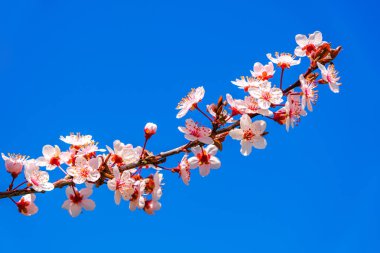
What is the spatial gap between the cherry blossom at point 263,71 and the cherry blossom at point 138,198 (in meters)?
1.41

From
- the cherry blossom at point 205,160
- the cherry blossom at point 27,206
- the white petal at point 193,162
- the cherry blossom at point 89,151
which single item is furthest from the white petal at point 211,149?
the cherry blossom at point 27,206

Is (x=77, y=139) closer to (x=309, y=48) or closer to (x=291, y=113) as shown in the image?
(x=291, y=113)

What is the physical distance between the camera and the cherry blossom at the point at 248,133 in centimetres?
344

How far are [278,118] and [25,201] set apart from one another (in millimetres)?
2355

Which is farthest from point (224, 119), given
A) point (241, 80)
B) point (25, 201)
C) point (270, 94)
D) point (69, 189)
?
point (25, 201)

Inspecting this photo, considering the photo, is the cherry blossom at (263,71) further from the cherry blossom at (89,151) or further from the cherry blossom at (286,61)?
the cherry blossom at (89,151)

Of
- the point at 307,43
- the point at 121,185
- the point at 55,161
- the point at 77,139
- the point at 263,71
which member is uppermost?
the point at 307,43

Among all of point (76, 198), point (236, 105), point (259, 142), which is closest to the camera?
point (236, 105)

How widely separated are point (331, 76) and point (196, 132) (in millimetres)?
1252

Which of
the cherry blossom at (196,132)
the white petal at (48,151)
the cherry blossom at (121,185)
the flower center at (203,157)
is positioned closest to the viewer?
the cherry blossom at (196,132)

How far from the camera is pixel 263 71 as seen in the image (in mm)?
4016

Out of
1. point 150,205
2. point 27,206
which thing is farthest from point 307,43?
point 27,206

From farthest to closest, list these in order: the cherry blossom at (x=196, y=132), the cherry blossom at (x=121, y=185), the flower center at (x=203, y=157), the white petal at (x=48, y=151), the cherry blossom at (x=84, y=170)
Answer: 1. the white petal at (x=48, y=151)
2. the flower center at (x=203, y=157)
3. the cherry blossom at (x=121, y=185)
4. the cherry blossom at (x=84, y=170)
5. the cherry blossom at (x=196, y=132)

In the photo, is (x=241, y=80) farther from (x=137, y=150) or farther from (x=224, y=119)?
(x=137, y=150)
